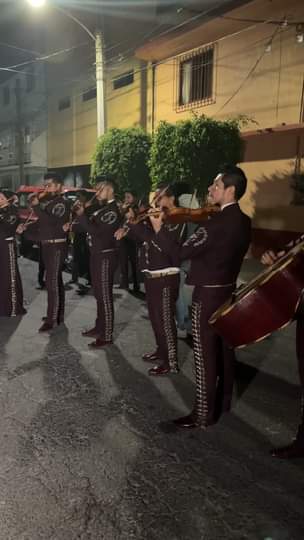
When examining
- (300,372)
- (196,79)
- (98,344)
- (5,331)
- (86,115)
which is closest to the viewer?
(300,372)

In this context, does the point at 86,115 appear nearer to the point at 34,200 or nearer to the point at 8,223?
the point at 8,223

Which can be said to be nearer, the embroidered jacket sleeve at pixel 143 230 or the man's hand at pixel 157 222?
the man's hand at pixel 157 222

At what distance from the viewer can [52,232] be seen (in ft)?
18.4

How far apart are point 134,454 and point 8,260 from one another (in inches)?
155

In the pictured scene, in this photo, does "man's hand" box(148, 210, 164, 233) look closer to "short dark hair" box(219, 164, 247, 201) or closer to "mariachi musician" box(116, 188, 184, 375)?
"mariachi musician" box(116, 188, 184, 375)

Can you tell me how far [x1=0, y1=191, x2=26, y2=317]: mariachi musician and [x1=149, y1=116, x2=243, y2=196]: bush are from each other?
3.98 meters

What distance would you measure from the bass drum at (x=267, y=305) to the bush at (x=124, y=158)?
30.4 feet

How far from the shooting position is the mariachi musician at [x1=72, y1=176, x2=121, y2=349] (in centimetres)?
501

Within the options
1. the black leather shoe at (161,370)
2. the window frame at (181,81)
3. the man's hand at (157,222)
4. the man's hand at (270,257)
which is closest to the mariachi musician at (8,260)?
the black leather shoe at (161,370)

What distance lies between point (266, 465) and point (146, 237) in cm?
213

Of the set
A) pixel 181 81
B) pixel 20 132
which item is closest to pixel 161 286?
pixel 181 81

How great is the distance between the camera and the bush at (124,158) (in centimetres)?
1180

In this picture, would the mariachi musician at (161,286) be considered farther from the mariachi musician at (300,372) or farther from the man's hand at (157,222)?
the mariachi musician at (300,372)

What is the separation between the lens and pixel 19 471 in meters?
2.78
